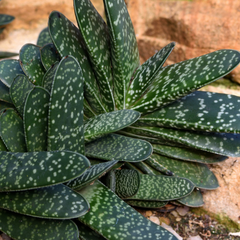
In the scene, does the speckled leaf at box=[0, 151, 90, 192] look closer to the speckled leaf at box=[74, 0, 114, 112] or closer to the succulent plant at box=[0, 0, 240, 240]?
the succulent plant at box=[0, 0, 240, 240]

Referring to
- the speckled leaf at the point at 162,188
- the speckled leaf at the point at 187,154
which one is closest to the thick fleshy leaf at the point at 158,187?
the speckled leaf at the point at 162,188

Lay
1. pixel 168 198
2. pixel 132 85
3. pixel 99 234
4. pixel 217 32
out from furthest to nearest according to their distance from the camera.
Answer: pixel 217 32
pixel 132 85
pixel 168 198
pixel 99 234

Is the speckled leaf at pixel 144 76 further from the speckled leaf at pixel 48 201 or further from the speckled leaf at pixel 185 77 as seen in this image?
the speckled leaf at pixel 48 201

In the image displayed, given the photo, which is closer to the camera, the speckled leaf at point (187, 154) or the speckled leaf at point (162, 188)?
the speckled leaf at point (162, 188)

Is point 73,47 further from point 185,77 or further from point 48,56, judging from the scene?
point 185,77

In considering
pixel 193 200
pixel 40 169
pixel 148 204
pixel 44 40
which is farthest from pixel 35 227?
pixel 44 40

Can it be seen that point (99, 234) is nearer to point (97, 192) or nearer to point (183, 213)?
point (97, 192)

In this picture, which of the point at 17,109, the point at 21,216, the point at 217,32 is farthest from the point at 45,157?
the point at 217,32
